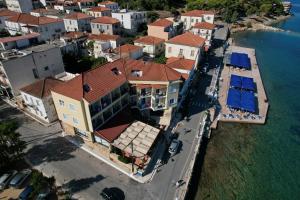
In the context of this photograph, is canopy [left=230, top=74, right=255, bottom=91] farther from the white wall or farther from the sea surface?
the white wall

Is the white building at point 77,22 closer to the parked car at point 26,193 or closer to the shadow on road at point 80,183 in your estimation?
the shadow on road at point 80,183

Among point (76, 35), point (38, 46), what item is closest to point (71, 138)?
point (38, 46)

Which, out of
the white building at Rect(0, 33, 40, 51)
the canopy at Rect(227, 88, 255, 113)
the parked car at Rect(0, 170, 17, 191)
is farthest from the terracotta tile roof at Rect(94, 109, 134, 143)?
the white building at Rect(0, 33, 40, 51)

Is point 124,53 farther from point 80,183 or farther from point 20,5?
point 20,5

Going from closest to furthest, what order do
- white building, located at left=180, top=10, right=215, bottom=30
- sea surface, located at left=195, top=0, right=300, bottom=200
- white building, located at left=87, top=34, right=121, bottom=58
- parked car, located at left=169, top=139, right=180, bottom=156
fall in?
sea surface, located at left=195, top=0, right=300, bottom=200
parked car, located at left=169, top=139, right=180, bottom=156
white building, located at left=87, top=34, right=121, bottom=58
white building, located at left=180, top=10, right=215, bottom=30

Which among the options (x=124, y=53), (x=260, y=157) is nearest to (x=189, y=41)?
(x=124, y=53)

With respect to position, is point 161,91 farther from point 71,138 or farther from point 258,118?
point 258,118

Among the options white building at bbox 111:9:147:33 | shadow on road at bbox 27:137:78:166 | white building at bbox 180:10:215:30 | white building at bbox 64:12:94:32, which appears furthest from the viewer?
white building at bbox 180:10:215:30
